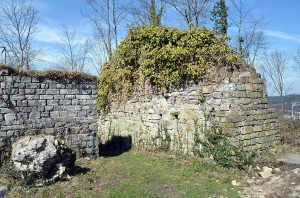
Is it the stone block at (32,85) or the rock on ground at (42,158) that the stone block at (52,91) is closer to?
the stone block at (32,85)

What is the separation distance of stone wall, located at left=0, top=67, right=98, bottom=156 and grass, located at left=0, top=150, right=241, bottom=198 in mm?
834

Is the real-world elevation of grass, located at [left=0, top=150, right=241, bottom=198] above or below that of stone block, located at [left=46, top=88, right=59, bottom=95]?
below

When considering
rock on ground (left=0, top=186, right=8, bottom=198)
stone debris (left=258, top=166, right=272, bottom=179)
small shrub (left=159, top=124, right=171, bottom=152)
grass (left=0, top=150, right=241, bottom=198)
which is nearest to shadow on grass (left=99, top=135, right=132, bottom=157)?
small shrub (left=159, top=124, right=171, bottom=152)

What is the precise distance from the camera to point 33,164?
20.1 feet

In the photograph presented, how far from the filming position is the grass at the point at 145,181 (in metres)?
5.72

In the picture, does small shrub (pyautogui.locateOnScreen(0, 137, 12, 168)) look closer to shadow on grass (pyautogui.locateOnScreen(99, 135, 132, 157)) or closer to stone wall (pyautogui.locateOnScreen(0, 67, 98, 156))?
stone wall (pyautogui.locateOnScreen(0, 67, 98, 156))

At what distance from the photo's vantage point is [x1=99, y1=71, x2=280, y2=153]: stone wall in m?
6.98

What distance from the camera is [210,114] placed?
7.25m

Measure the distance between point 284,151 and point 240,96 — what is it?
1.99m

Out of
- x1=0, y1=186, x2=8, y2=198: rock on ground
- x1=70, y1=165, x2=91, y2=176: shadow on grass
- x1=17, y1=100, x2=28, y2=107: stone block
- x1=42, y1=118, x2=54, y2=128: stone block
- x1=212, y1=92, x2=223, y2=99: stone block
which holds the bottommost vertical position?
x1=0, y1=186, x2=8, y2=198: rock on ground

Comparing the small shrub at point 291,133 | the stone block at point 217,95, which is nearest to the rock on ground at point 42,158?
the stone block at point 217,95

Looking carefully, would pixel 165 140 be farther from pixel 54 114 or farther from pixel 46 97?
pixel 46 97

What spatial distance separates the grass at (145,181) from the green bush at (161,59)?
2421 millimetres

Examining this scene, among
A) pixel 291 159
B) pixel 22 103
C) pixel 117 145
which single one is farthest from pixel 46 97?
pixel 291 159
